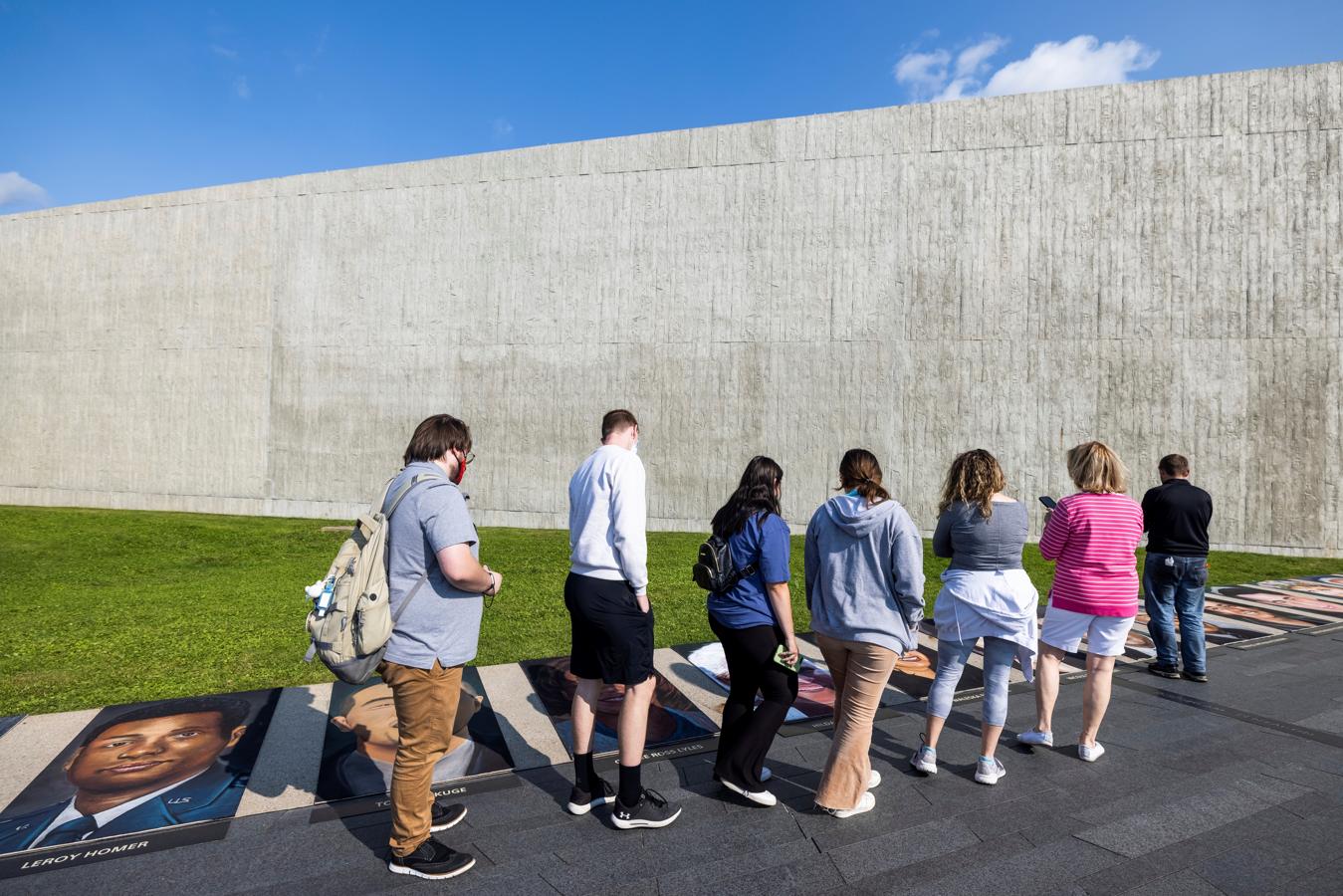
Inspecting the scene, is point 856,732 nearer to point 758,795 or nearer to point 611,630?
point 758,795

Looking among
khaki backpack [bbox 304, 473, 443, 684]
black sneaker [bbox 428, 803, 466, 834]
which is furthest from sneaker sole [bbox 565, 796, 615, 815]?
khaki backpack [bbox 304, 473, 443, 684]

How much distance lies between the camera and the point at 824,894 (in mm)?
2500

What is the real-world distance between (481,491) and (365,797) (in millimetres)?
12053

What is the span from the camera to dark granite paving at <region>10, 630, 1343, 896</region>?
100 inches

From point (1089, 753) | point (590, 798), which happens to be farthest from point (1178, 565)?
point (590, 798)

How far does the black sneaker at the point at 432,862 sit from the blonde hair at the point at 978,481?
243 centimetres

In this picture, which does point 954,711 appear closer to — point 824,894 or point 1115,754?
point 1115,754

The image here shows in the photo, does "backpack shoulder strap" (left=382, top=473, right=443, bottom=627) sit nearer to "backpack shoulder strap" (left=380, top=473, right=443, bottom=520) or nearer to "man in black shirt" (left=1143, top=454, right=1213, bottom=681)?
"backpack shoulder strap" (left=380, top=473, right=443, bottom=520)

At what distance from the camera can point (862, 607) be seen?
304 cm

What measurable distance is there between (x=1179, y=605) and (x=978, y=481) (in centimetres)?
278

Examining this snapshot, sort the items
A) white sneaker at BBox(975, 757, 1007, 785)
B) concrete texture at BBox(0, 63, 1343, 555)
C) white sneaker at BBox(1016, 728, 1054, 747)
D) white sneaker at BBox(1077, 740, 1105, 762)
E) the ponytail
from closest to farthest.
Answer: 1. the ponytail
2. white sneaker at BBox(975, 757, 1007, 785)
3. white sneaker at BBox(1077, 740, 1105, 762)
4. white sneaker at BBox(1016, 728, 1054, 747)
5. concrete texture at BBox(0, 63, 1343, 555)

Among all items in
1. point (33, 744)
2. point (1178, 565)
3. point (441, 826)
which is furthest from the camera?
point (1178, 565)

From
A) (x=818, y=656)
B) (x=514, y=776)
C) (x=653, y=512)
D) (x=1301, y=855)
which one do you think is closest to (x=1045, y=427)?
(x=653, y=512)

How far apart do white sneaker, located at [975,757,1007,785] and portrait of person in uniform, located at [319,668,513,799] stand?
7.08 ft
